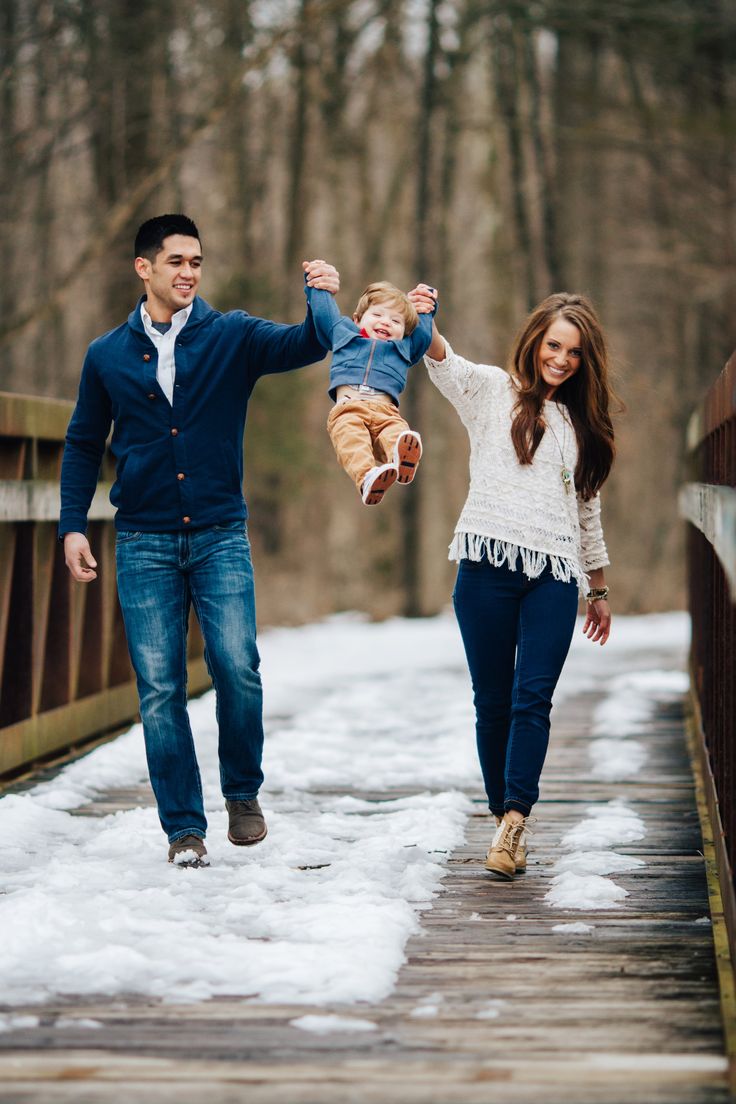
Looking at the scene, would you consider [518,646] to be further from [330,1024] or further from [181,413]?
[330,1024]

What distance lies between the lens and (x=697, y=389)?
20.0m

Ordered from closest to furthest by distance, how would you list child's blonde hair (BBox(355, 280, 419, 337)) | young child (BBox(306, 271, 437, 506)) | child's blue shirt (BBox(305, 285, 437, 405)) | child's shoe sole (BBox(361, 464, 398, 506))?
child's shoe sole (BBox(361, 464, 398, 506)) → young child (BBox(306, 271, 437, 506)) → child's blue shirt (BBox(305, 285, 437, 405)) → child's blonde hair (BBox(355, 280, 419, 337))

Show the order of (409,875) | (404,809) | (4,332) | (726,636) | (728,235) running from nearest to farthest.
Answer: (726,636)
(409,875)
(404,809)
(4,332)
(728,235)

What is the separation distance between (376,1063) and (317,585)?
50.8ft

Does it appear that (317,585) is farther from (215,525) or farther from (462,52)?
(215,525)

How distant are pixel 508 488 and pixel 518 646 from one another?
51cm

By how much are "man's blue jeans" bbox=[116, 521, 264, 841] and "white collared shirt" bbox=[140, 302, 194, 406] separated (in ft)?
1.59

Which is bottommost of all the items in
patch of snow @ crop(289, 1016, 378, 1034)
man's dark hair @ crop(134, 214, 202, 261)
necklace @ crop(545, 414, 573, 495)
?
patch of snow @ crop(289, 1016, 378, 1034)

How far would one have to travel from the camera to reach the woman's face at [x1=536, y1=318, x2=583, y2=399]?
5.05 metres

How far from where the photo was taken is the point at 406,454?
184 inches

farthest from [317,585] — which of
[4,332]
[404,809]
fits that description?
[404,809]

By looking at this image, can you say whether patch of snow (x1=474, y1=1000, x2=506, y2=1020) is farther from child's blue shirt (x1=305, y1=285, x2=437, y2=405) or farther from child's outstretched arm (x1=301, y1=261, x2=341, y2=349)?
child's outstretched arm (x1=301, y1=261, x2=341, y2=349)

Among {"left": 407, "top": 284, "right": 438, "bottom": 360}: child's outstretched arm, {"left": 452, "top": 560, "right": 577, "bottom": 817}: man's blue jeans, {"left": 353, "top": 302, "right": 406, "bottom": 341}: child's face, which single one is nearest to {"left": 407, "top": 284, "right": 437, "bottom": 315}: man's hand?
{"left": 407, "top": 284, "right": 438, "bottom": 360}: child's outstretched arm

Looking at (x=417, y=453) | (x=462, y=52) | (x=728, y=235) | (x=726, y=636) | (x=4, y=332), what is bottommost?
(x=726, y=636)
